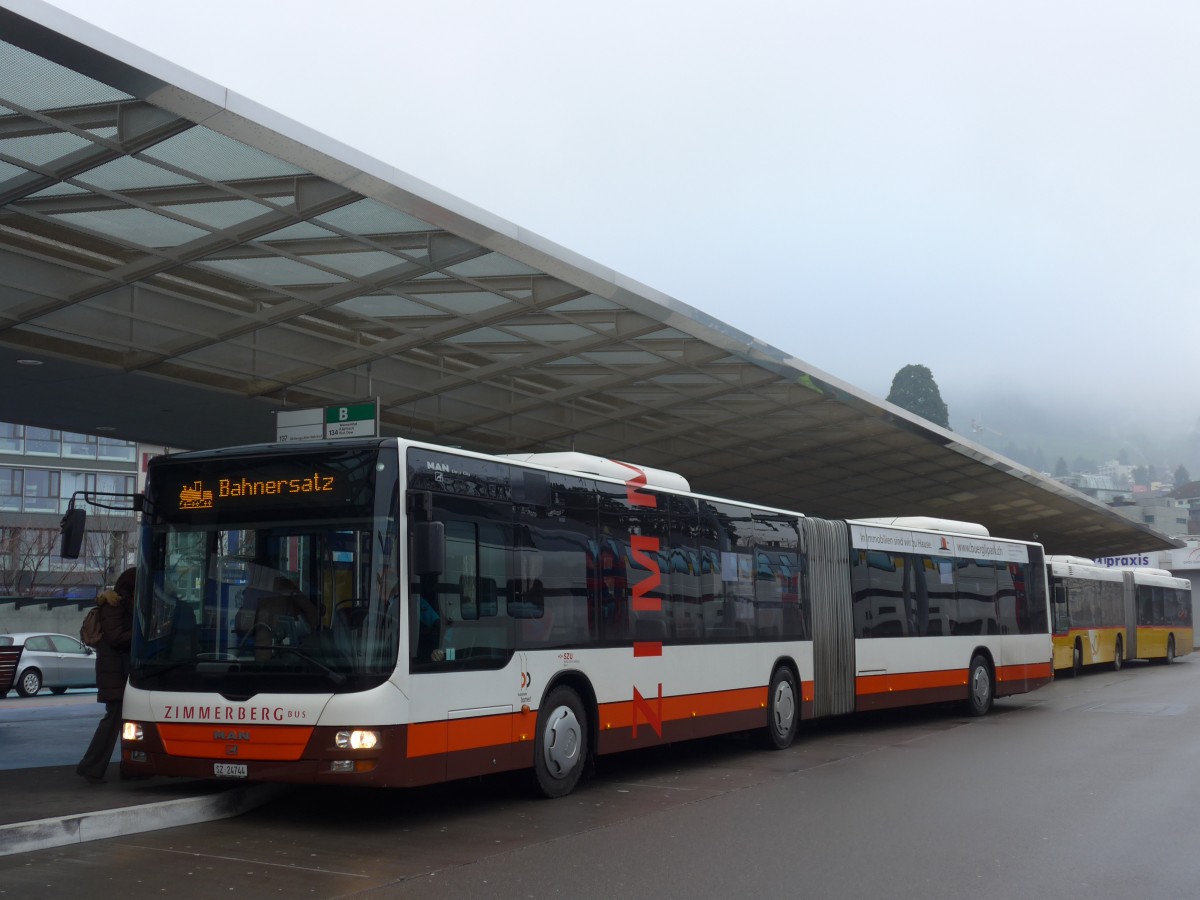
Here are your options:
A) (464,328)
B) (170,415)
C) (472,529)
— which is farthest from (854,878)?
(170,415)

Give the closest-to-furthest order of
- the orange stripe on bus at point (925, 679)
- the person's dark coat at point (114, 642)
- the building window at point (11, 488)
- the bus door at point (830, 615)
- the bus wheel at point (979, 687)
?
the person's dark coat at point (114, 642) → the bus door at point (830, 615) → the orange stripe on bus at point (925, 679) → the bus wheel at point (979, 687) → the building window at point (11, 488)

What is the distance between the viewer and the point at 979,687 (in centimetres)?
2147

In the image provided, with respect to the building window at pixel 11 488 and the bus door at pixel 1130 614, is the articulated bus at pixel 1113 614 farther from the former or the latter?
the building window at pixel 11 488

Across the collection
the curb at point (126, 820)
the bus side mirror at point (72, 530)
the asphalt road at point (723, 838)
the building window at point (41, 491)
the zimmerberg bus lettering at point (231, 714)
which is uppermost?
the building window at point (41, 491)

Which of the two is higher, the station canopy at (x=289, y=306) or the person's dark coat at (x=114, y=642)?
the station canopy at (x=289, y=306)

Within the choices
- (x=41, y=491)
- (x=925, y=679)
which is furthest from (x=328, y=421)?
(x=41, y=491)

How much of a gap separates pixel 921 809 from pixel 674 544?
13.4 ft

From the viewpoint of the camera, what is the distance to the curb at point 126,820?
28.1 feet

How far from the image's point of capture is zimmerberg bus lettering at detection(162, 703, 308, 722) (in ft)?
31.0

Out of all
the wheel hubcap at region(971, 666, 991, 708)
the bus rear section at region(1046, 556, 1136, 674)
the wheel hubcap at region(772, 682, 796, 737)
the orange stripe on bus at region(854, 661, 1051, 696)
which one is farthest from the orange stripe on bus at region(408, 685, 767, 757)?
the bus rear section at region(1046, 556, 1136, 674)

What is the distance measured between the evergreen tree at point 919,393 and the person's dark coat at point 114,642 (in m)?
147

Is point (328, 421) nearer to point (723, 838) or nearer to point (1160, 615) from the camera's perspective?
point (723, 838)

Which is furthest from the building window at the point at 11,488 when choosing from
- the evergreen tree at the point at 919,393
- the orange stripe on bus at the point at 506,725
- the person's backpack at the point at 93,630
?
the evergreen tree at the point at 919,393

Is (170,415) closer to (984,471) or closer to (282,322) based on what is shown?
(282,322)
